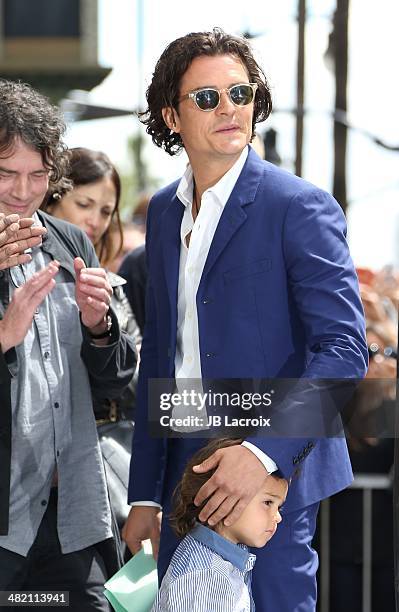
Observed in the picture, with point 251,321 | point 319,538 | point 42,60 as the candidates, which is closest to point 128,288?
point 319,538

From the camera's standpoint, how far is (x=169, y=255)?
3602 mm

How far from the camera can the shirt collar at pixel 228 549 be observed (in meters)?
3.22

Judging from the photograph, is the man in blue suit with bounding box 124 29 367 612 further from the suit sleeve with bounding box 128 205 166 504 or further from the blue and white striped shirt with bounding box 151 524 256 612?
the blue and white striped shirt with bounding box 151 524 256 612

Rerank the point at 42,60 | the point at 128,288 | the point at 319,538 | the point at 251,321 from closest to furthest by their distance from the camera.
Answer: the point at 251,321, the point at 128,288, the point at 319,538, the point at 42,60

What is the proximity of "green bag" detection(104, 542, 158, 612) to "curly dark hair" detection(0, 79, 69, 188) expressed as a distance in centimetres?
118

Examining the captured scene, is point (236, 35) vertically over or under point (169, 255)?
over

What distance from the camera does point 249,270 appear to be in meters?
3.36

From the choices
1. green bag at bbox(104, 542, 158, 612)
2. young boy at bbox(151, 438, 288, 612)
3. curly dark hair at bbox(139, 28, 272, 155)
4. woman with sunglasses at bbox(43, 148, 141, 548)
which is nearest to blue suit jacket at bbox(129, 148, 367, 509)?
young boy at bbox(151, 438, 288, 612)

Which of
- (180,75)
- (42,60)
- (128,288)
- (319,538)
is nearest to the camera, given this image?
(180,75)

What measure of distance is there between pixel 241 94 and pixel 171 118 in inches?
10.4

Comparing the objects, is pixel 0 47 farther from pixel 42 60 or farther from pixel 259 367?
pixel 259 367

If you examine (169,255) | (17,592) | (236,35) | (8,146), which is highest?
(236,35)

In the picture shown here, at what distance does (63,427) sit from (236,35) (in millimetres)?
1214

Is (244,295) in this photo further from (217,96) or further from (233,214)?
(217,96)
